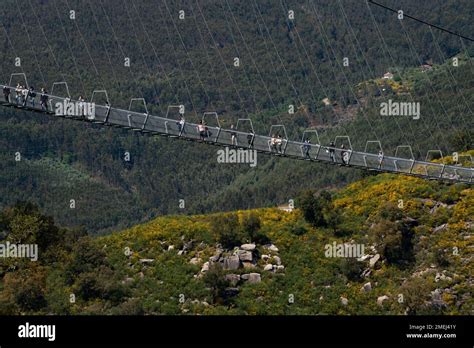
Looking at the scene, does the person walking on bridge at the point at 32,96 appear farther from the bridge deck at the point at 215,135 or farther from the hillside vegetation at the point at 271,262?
the hillside vegetation at the point at 271,262

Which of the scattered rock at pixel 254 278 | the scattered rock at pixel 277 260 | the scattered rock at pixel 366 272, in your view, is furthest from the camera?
the scattered rock at pixel 277 260

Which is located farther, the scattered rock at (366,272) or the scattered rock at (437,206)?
the scattered rock at (437,206)

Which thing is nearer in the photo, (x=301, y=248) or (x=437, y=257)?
(x=437, y=257)

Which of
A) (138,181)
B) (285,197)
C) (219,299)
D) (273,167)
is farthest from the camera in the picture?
(138,181)

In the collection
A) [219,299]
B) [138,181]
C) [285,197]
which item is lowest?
[219,299]

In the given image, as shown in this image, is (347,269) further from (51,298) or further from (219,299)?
(51,298)

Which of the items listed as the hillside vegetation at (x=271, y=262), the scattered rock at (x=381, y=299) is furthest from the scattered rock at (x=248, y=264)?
the scattered rock at (x=381, y=299)

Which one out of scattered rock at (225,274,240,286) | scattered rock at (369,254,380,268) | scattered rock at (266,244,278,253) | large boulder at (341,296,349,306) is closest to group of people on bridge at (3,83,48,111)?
scattered rock at (225,274,240,286)

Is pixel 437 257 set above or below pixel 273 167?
below

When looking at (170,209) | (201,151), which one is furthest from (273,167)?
(201,151)
